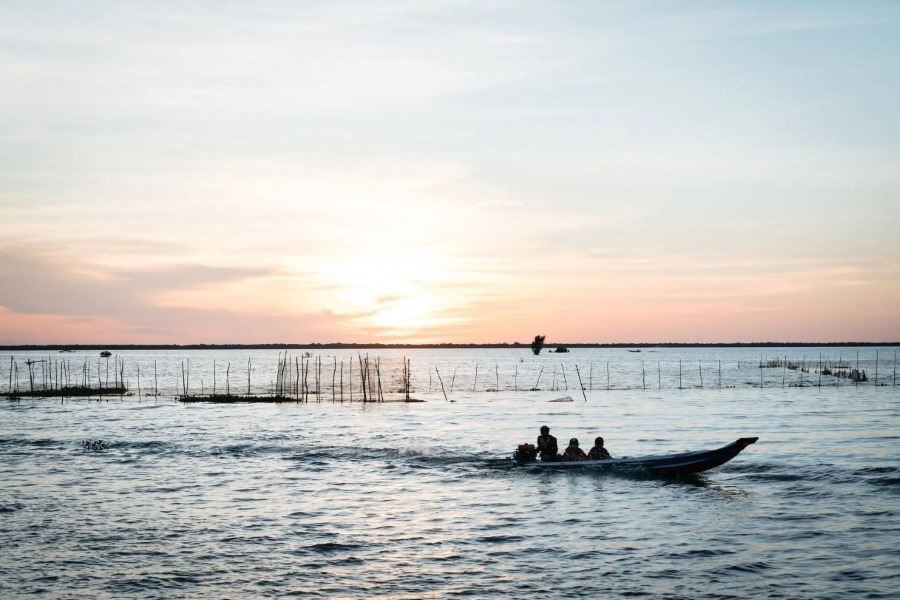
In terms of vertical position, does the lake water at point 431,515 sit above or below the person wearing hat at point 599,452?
below

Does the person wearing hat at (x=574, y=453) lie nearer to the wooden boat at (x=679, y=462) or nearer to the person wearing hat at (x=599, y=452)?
the person wearing hat at (x=599, y=452)

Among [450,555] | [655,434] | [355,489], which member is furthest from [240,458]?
[655,434]

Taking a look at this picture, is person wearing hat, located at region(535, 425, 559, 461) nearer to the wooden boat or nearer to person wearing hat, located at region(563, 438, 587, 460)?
person wearing hat, located at region(563, 438, 587, 460)

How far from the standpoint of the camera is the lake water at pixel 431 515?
13602mm

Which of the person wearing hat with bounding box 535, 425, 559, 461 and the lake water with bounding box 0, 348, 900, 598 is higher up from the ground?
the person wearing hat with bounding box 535, 425, 559, 461

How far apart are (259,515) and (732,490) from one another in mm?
12542

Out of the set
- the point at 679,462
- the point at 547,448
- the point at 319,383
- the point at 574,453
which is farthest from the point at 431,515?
the point at 319,383

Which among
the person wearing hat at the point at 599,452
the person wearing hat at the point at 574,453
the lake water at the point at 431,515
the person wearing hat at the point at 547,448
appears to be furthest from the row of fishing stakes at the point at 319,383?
the person wearing hat at the point at 599,452

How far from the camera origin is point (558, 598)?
1254cm

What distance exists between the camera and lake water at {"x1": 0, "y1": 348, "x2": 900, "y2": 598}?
1360 cm

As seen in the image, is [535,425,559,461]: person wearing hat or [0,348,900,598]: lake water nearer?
[0,348,900,598]: lake water

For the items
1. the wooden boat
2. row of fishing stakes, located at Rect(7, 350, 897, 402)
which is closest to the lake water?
the wooden boat

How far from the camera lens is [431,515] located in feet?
62.2

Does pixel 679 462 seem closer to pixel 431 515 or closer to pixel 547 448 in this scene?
pixel 547 448
